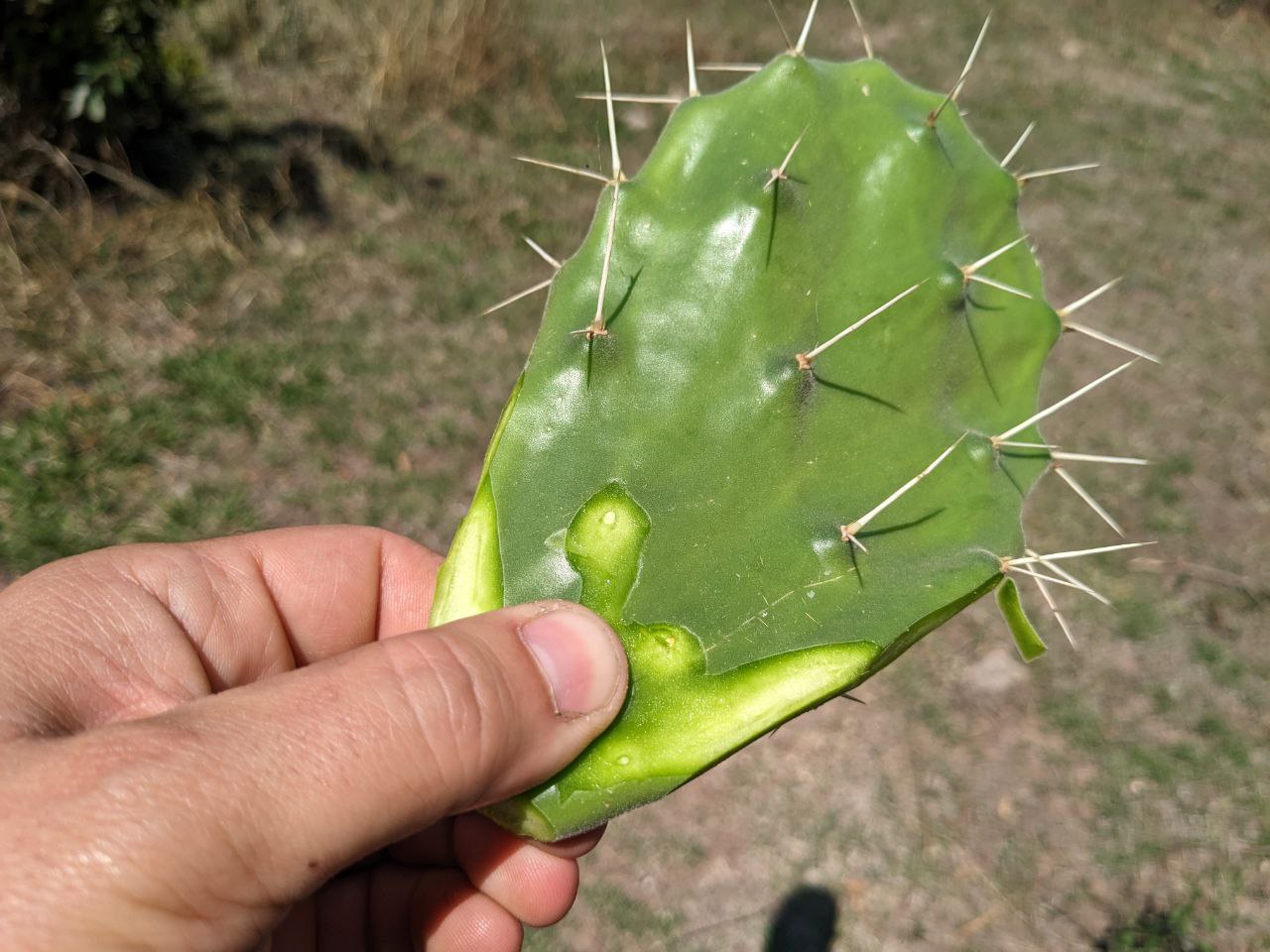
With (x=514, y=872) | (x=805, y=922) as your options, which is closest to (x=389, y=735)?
(x=514, y=872)

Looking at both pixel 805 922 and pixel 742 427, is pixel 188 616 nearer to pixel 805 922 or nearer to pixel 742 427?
pixel 742 427

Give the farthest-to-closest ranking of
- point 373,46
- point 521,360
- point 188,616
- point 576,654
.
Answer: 1. point 373,46
2. point 521,360
3. point 188,616
4. point 576,654

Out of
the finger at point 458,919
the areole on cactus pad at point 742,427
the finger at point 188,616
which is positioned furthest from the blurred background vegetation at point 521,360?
the areole on cactus pad at point 742,427

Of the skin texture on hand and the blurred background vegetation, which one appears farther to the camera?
the blurred background vegetation

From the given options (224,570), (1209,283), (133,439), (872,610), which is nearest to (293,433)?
(133,439)

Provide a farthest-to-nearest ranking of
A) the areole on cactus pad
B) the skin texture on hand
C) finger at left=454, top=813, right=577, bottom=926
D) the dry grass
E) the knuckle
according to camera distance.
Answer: the dry grass
finger at left=454, top=813, right=577, bottom=926
the areole on cactus pad
the knuckle
the skin texture on hand

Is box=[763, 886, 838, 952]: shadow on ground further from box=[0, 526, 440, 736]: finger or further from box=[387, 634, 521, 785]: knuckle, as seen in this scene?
box=[387, 634, 521, 785]: knuckle

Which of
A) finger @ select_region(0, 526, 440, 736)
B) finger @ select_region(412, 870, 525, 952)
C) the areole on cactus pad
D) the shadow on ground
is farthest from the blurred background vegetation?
the areole on cactus pad
